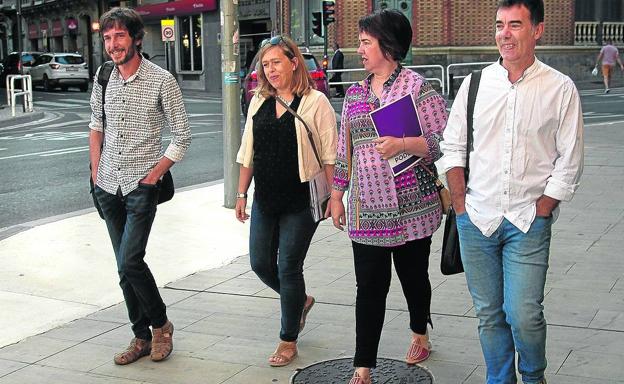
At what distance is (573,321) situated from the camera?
562 cm

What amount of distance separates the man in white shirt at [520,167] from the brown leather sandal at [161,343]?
6.39 feet

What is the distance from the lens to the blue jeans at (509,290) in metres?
3.90

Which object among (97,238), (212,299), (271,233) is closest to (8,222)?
(97,238)

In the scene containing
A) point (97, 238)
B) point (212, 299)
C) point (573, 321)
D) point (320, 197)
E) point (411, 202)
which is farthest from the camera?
point (97, 238)

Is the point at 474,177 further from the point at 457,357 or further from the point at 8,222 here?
the point at 8,222

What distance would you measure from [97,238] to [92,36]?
160ft

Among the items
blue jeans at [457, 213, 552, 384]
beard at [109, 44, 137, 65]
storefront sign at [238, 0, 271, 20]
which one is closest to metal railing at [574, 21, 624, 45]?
storefront sign at [238, 0, 271, 20]

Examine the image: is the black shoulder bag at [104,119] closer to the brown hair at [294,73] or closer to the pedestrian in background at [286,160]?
the pedestrian in background at [286,160]

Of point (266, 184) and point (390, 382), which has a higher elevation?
point (266, 184)

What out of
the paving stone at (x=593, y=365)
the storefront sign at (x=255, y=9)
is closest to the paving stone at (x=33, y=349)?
the paving stone at (x=593, y=365)

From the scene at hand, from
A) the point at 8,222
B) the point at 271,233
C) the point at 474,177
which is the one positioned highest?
the point at 474,177

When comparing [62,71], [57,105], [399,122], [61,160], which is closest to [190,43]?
[62,71]

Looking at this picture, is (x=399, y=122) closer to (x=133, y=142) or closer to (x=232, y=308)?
(x=133, y=142)

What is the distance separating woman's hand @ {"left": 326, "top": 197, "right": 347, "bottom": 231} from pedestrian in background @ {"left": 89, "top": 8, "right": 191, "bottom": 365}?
0.91 meters
